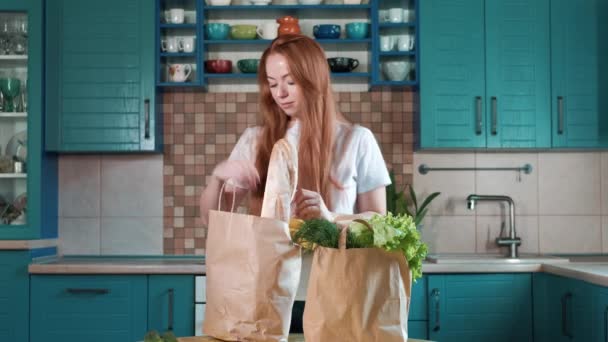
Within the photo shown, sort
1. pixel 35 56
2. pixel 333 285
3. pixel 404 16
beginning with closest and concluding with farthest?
pixel 333 285 < pixel 35 56 < pixel 404 16

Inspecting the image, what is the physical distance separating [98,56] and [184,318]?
1.31 meters

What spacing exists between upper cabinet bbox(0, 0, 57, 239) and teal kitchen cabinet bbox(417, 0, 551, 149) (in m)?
1.81

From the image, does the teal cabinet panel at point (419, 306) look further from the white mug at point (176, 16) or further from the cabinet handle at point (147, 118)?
the white mug at point (176, 16)

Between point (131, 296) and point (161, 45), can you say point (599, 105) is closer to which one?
point (161, 45)

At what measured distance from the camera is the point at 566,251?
3.85 meters

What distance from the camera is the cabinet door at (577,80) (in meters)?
3.60

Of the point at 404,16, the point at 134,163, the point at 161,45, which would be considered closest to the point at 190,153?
the point at 134,163

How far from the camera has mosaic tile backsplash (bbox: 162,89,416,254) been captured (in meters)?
3.83

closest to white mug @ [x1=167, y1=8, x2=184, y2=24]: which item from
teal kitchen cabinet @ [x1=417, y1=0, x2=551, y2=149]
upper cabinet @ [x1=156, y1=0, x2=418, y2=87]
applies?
upper cabinet @ [x1=156, y1=0, x2=418, y2=87]

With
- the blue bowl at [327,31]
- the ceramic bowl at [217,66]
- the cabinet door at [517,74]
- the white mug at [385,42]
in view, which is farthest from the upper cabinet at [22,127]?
the cabinet door at [517,74]

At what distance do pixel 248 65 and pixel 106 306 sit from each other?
131cm

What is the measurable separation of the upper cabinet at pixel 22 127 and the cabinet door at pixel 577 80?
2.45 meters

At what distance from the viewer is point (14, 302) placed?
11.0 ft

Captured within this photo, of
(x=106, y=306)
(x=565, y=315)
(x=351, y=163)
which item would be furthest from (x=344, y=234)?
(x=106, y=306)
